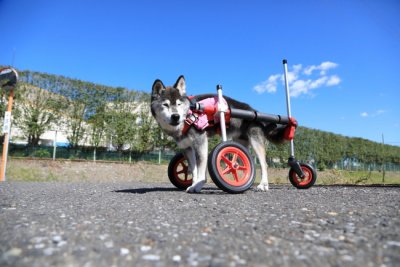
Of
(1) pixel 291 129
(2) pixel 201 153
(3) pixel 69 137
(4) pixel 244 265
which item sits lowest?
(4) pixel 244 265

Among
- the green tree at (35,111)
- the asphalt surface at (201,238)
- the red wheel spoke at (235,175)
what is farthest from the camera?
the green tree at (35,111)

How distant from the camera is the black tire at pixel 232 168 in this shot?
12.9ft

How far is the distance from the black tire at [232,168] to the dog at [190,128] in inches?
22.8

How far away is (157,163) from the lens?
58.8ft

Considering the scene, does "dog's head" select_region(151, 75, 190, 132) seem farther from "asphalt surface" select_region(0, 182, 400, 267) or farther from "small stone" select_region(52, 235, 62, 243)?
"small stone" select_region(52, 235, 62, 243)

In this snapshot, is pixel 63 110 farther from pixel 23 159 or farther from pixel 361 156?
pixel 361 156

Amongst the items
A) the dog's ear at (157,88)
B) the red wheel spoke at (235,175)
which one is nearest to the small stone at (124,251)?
the red wheel spoke at (235,175)

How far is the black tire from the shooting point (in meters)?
3.93

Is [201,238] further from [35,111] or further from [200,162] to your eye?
[35,111]

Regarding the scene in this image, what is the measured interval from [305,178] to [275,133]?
1268 millimetres

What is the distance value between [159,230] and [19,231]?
36.4 inches

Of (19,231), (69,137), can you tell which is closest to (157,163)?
(69,137)

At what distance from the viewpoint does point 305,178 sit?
6.16m

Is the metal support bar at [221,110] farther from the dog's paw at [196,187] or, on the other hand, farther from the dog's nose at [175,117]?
the dog's paw at [196,187]
